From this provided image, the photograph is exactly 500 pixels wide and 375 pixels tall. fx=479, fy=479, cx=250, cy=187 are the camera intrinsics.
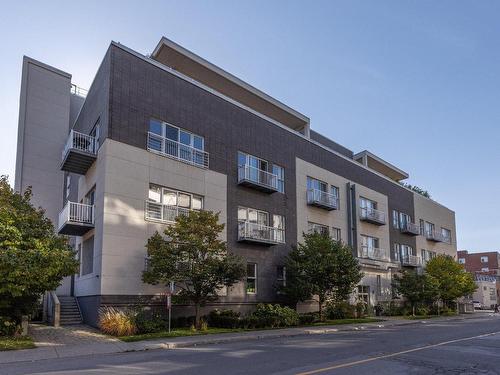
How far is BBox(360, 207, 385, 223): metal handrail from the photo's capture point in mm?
38688

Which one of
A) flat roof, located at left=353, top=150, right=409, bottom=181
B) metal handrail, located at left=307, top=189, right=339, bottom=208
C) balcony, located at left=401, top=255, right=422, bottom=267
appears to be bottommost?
balcony, located at left=401, top=255, right=422, bottom=267

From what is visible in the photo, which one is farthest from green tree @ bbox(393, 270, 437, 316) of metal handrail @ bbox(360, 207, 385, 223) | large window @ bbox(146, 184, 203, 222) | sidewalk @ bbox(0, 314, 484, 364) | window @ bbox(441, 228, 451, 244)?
large window @ bbox(146, 184, 203, 222)

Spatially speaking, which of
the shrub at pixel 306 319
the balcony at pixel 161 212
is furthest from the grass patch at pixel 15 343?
the shrub at pixel 306 319

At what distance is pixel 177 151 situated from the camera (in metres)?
24.4

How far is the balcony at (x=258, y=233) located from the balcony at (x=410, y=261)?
1981 cm

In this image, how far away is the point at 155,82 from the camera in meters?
23.9

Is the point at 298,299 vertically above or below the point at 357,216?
below

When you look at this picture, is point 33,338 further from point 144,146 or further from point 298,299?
point 298,299

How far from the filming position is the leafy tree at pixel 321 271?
26.9 metres

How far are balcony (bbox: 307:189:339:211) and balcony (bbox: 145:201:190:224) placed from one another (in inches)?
460

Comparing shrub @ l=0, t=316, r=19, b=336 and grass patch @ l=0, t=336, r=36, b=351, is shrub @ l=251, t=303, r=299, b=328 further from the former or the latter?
shrub @ l=0, t=316, r=19, b=336

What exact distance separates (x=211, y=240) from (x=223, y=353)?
7.95 meters

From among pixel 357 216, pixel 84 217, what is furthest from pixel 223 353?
pixel 357 216

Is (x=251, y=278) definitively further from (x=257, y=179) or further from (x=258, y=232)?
(x=257, y=179)
